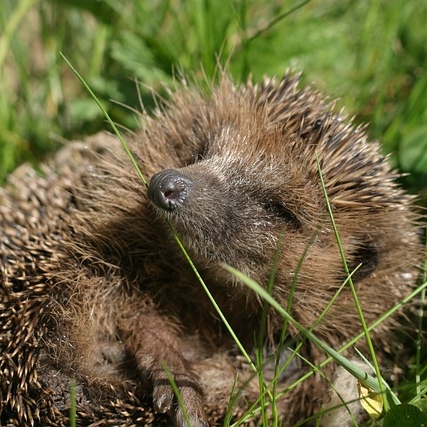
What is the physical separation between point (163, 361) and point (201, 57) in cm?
168

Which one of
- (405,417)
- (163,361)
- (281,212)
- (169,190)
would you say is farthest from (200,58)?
(405,417)

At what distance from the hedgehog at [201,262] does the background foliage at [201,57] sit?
532 mm

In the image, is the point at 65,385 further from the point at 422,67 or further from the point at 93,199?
the point at 422,67

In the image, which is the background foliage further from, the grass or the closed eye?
the closed eye

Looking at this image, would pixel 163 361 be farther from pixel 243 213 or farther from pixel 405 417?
pixel 405 417

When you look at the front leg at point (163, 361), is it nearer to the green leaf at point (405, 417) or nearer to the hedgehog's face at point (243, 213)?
the hedgehog's face at point (243, 213)

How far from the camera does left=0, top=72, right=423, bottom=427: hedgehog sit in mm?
2352

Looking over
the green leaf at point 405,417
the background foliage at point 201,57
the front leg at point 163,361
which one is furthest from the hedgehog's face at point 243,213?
the background foliage at point 201,57

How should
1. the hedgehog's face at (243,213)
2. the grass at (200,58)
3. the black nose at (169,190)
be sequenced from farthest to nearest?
the grass at (200,58) → the hedgehog's face at (243,213) → the black nose at (169,190)

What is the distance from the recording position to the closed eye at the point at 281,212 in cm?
242

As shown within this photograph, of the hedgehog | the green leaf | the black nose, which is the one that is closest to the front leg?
the hedgehog

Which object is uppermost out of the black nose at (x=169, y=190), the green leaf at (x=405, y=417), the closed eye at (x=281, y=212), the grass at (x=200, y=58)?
the grass at (x=200, y=58)

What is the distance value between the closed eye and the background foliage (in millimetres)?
749

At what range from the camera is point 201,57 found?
3354 millimetres
